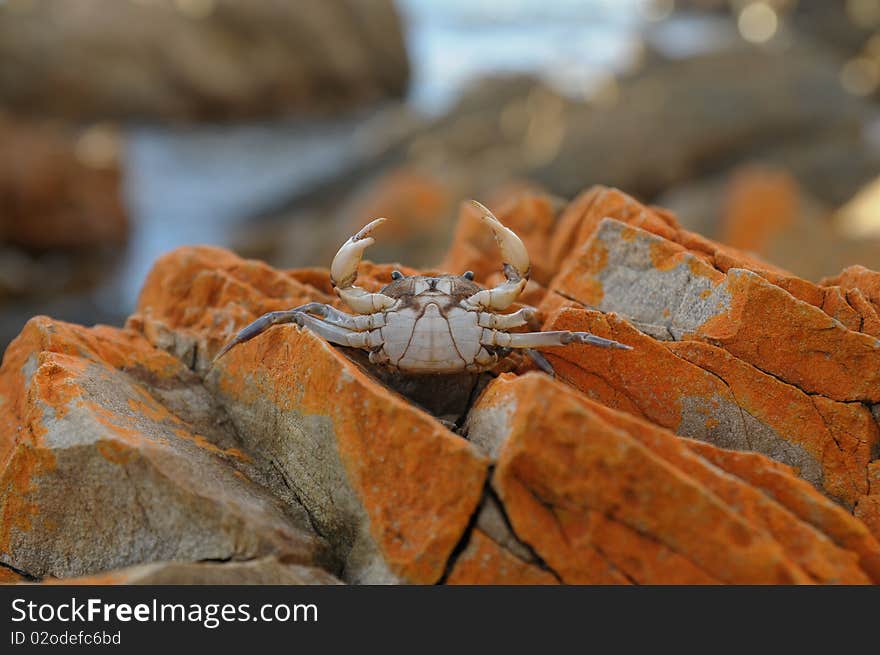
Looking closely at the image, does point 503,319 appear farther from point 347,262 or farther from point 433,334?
point 347,262

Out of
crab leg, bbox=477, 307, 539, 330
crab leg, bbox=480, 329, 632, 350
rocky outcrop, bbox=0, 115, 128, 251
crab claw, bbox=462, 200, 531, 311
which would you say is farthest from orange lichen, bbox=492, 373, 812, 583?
rocky outcrop, bbox=0, 115, 128, 251

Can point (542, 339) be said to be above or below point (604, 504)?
above

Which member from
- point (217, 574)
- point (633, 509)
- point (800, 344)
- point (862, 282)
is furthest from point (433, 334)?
point (862, 282)

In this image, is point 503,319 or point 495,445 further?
point 503,319

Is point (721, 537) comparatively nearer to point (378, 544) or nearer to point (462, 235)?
point (378, 544)

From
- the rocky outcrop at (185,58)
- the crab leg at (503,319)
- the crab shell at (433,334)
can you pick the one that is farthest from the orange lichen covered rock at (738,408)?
the rocky outcrop at (185,58)

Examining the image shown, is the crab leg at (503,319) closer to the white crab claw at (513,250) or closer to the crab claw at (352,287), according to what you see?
the white crab claw at (513,250)
